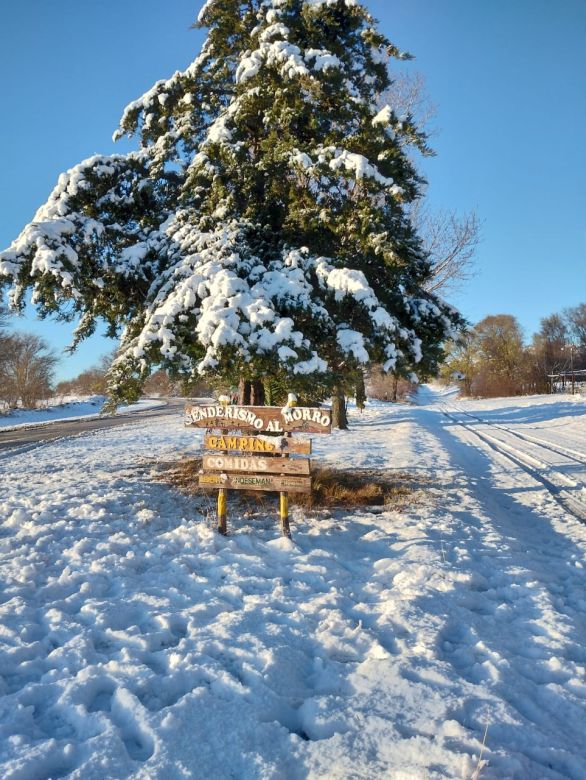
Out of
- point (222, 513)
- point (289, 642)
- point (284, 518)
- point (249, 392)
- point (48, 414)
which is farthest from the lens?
point (48, 414)

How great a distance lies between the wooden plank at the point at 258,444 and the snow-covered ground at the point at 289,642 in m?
1.07

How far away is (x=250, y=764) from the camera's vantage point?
7.81 feet

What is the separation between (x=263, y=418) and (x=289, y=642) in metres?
3.10

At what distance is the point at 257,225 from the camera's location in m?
7.84

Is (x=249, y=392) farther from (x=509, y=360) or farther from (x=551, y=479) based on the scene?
(x=509, y=360)

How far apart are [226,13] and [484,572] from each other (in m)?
10.5

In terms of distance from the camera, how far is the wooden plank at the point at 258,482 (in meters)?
6.02

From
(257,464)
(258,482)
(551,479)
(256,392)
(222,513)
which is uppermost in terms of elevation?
(256,392)

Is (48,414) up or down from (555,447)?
up

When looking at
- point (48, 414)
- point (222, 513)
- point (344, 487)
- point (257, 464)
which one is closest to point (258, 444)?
point (257, 464)

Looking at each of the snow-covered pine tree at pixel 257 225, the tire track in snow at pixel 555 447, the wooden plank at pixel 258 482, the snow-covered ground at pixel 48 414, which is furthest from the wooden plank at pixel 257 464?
the snow-covered ground at pixel 48 414

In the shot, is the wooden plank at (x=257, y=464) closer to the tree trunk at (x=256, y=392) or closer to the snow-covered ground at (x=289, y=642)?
the snow-covered ground at (x=289, y=642)

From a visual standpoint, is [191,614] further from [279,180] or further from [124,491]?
[279,180]

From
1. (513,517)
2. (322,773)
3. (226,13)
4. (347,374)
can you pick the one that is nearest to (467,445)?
(513,517)
